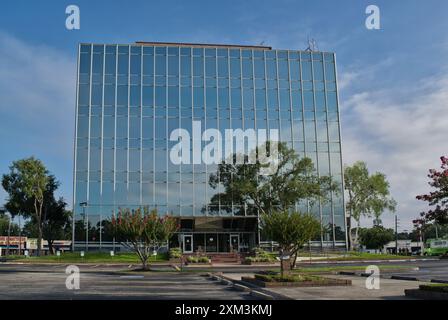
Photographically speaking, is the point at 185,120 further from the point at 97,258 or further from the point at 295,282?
the point at 295,282

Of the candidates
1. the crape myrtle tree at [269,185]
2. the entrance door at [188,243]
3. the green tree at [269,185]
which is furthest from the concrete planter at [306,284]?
the entrance door at [188,243]

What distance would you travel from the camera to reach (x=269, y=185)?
5959 centimetres

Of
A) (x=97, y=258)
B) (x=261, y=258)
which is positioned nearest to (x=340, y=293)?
(x=261, y=258)

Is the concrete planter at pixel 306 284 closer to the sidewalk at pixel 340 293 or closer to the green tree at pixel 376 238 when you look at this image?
the sidewalk at pixel 340 293

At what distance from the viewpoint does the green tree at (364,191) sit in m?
76.4

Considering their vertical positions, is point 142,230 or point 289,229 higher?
point 142,230

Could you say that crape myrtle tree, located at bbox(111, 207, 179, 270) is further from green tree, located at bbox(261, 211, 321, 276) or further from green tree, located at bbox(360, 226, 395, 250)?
green tree, located at bbox(360, 226, 395, 250)

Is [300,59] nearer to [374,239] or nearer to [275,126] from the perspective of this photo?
[275,126]

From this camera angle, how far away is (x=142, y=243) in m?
38.6

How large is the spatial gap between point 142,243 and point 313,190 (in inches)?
1019

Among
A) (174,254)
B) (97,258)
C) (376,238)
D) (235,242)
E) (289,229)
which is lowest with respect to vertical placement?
(97,258)

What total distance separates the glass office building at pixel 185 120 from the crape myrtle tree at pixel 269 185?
40.3 inches
